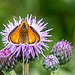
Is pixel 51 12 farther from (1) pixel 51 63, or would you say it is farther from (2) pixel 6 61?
(2) pixel 6 61

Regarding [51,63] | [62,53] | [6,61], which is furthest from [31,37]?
[62,53]

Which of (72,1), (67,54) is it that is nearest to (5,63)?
(67,54)

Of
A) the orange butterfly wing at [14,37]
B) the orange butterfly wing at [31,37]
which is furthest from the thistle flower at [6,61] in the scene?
the orange butterfly wing at [31,37]

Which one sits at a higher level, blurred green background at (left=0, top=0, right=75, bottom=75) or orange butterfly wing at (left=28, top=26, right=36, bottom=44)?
blurred green background at (left=0, top=0, right=75, bottom=75)

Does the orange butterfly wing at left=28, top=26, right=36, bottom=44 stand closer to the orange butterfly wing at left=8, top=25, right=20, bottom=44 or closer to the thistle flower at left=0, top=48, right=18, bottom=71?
the orange butterfly wing at left=8, top=25, right=20, bottom=44

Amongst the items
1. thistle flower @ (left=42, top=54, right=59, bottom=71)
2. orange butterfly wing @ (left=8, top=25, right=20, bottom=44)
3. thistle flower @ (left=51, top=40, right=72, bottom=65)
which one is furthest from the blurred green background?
orange butterfly wing @ (left=8, top=25, right=20, bottom=44)

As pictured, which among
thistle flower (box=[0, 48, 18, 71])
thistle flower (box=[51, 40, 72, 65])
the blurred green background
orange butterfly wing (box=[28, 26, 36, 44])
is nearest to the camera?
orange butterfly wing (box=[28, 26, 36, 44])

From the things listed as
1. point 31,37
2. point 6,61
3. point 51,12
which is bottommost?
point 6,61

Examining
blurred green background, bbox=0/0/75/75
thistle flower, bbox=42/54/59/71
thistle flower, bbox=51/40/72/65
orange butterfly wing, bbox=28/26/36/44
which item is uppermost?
blurred green background, bbox=0/0/75/75

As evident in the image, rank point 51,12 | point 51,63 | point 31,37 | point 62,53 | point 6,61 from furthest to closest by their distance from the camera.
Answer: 1. point 51,12
2. point 62,53
3. point 51,63
4. point 6,61
5. point 31,37

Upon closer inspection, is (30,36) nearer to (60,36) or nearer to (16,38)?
(16,38)

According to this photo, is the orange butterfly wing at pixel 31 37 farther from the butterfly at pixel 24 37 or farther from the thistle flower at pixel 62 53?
the thistle flower at pixel 62 53
